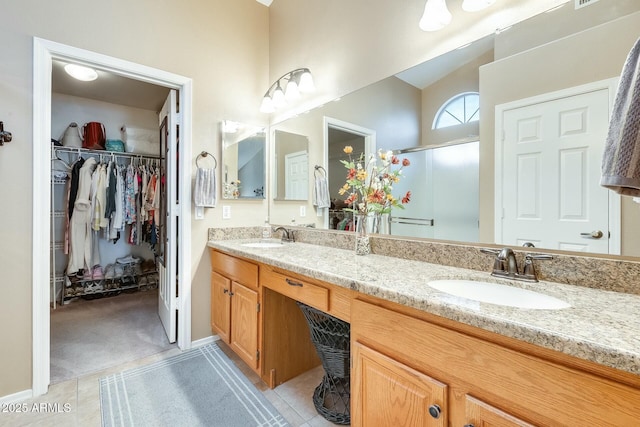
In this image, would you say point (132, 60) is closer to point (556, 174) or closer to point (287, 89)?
point (287, 89)

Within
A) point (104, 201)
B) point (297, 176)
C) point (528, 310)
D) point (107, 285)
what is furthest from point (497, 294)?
point (107, 285)

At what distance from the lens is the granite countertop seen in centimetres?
57

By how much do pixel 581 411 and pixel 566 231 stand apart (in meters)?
0.72

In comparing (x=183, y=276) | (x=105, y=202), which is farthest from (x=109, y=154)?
(x=183, y=276)

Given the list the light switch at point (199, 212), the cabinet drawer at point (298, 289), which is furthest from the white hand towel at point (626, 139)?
the light switch at point (199, 212)

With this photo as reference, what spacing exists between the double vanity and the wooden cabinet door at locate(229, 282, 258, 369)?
359 mm

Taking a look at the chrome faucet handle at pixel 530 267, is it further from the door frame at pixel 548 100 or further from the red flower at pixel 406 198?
the red flower at pixel 406 198

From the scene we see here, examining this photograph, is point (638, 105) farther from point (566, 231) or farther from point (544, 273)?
point (544, 273)

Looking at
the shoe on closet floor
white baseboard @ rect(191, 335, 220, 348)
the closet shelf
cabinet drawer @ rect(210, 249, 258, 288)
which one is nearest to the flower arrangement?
cabinet drawer @ rect(210, 249, 258, 288)

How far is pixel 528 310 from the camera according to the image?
29.3 inches

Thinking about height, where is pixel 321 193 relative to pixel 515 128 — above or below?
below

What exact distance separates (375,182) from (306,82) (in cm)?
105

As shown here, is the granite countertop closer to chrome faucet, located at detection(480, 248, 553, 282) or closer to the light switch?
chrome faucet, located at detection(480, 248, 553, 282)

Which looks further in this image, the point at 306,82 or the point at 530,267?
the point at 306,82
